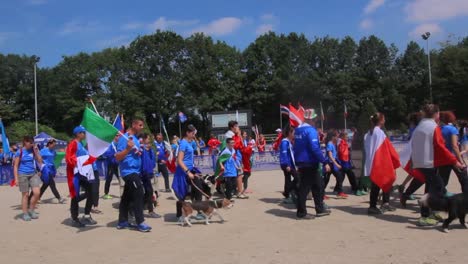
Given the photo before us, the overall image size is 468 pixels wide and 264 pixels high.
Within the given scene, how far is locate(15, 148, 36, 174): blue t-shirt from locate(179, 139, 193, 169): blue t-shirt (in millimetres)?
3561

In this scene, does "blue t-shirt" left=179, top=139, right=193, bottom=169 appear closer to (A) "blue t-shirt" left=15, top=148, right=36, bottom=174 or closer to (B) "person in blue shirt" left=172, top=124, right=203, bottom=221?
(B) "person in blue shirt" left=172, top=124, right=203, bottom=221

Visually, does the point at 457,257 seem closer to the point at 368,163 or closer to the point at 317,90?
the point at 368,163

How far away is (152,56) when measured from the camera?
59.1 metres

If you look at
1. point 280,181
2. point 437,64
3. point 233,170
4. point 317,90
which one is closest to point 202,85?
point 317,90

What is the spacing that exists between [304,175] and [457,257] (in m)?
3.14

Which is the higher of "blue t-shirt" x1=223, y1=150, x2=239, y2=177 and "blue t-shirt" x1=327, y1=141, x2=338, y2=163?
"blue t-shirt" x1=327, y1=141, x2=338, y2=163

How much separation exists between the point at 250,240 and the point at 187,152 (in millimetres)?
2264

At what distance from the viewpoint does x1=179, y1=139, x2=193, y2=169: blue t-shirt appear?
8.13m

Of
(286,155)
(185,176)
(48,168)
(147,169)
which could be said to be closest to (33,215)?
(48,168)

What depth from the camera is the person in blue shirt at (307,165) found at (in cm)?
803

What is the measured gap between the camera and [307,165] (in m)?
8.05

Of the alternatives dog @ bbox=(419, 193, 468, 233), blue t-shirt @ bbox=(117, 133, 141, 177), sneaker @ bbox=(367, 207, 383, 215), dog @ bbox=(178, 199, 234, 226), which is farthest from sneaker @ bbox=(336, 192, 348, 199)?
blue t-shirt @ bbox=(117, 133, 141, 177)

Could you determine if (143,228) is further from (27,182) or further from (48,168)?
(48,168)

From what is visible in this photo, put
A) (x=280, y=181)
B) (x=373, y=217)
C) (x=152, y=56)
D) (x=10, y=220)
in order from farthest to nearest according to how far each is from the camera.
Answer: (x=152, y=56), (x=280, y=181), (x=10, y=220), (x=373, y=217)
